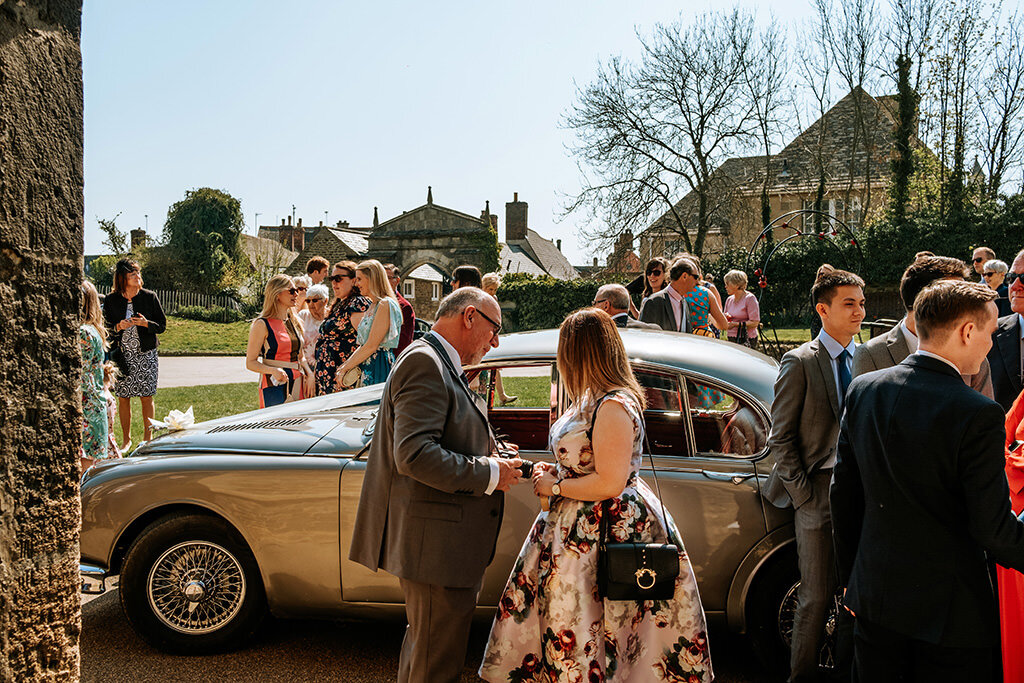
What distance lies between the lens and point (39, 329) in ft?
6.27

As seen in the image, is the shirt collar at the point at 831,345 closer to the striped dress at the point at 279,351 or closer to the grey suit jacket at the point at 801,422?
the grey suit jacket at the point at 801,422

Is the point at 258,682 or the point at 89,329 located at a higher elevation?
the point at 89,329

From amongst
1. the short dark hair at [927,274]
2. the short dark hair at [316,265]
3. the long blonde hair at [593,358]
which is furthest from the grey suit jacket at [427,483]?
the short dark hair at [316,265]

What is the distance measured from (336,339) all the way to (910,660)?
594 cm

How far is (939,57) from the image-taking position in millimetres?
30188

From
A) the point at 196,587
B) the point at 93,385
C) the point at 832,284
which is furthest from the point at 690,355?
the point at 93,385

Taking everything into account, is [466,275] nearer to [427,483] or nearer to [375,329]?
[375,329]

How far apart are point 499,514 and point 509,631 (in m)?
0.49

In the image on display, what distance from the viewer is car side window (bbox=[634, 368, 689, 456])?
14.2 ft

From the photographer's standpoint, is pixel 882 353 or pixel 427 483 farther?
pixel 882 353

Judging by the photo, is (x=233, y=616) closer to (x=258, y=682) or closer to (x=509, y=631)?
(x=258, y=682)

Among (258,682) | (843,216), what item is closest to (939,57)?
(843,216)

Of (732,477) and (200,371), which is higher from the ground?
(732,477)

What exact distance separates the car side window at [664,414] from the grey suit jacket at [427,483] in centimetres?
130
